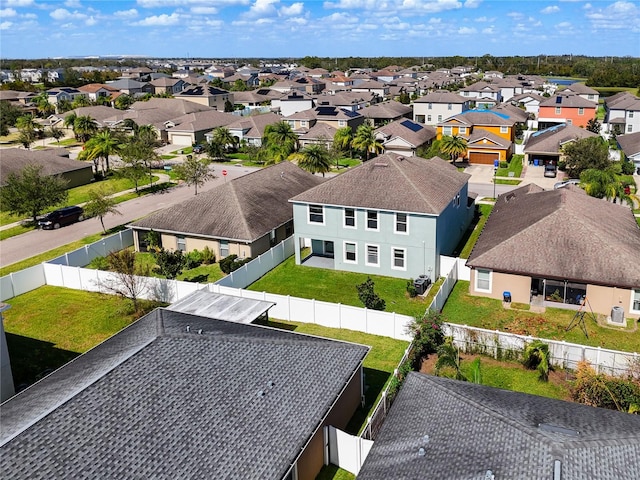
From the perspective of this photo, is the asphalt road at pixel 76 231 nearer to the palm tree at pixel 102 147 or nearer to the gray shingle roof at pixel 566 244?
the palm tree at pixel 102 147

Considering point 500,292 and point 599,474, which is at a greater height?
point 599,474

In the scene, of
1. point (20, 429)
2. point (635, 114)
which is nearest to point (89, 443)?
point (20, 429)

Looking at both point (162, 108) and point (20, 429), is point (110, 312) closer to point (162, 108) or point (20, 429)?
point (20, 429)

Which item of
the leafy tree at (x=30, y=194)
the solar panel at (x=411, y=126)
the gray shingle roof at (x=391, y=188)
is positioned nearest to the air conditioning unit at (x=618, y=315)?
the gray shingle roof at (x=391, y=188)

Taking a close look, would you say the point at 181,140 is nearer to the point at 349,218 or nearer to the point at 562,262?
the point at 349,218

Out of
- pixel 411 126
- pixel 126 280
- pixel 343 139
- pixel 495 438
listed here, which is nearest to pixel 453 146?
pixel 411 126

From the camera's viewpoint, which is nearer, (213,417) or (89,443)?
(89,443)

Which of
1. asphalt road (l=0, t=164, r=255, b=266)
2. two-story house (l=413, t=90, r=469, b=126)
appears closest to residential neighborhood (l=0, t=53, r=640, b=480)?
asphalt road (l=0, t=164, r=255, b=266)

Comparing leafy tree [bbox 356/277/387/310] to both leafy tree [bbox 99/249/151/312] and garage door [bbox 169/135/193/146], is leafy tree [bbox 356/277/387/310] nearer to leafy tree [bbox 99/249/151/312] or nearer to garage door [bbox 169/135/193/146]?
leafy tree [bbox 99/249/151/312]
